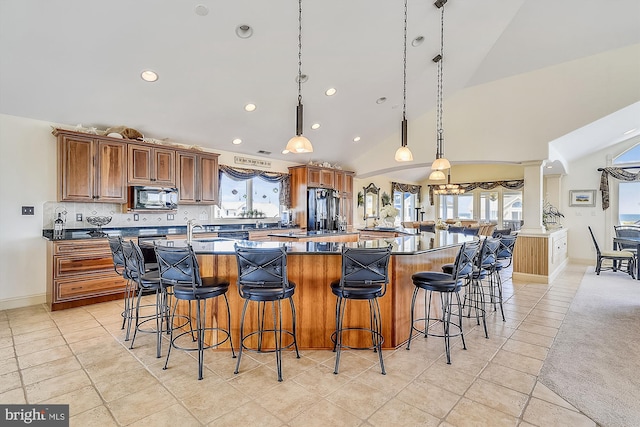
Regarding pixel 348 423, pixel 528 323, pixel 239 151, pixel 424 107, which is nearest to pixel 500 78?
pixel 424 107

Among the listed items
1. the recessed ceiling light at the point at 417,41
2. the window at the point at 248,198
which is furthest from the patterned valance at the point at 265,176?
the recessed ceiling light at the point at 417,41

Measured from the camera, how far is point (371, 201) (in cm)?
1068

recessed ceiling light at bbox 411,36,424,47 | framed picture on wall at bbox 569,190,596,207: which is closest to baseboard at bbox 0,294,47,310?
recessed ceiling light at bbox 411,36,424,47

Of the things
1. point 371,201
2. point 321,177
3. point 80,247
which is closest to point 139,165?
point 80,247

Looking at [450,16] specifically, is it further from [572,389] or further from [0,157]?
[0,157]

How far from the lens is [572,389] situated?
237cm

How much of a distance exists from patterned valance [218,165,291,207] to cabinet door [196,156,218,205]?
36 cm

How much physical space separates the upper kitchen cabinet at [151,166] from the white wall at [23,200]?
972 millimetres

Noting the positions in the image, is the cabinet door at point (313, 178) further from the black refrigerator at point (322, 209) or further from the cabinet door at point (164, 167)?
the cabinet door at point (164, 167)

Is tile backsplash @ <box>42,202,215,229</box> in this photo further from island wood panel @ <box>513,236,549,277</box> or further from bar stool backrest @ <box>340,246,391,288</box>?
island wood panel @ <box>513,236,549,277</box>

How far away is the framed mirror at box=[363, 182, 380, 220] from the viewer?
33.6 ft

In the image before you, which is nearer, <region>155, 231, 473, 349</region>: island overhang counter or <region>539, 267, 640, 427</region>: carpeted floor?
<region>539, 267, 640, 427</region>: carpeted floor

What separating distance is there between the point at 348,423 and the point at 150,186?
15.1 ft

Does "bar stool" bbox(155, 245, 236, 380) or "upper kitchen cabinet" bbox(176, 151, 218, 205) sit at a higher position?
"upper kitchen cabinet" bbox(176, 151, 218, 205)
